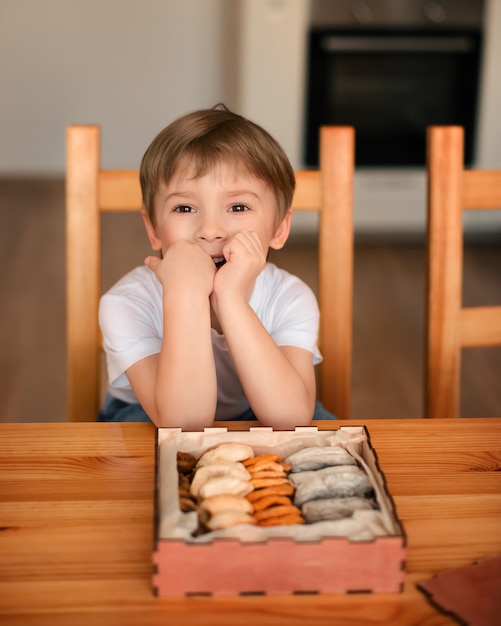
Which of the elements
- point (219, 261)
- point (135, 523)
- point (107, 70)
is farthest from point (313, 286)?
point (135, 523)

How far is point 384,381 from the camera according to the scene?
294cm

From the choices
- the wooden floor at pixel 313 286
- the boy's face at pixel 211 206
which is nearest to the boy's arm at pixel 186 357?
the boy's face at pixel 211 206

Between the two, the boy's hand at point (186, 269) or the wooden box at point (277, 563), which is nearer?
the wooden box at point (277, 563)

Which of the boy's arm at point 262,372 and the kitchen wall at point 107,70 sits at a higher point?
the kitchen wall at point 107,70

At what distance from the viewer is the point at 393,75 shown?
4.14 metres

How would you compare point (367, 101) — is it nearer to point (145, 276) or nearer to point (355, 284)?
point (355, 284)

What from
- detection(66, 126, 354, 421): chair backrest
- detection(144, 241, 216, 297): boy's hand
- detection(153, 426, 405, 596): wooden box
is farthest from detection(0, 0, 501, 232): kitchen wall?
detection(153, 426, 405, 596): wooden box

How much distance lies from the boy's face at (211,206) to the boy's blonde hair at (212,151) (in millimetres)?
11

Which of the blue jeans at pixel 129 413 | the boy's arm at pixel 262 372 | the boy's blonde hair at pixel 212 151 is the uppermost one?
the boy's blonde hair at pixel 212 151

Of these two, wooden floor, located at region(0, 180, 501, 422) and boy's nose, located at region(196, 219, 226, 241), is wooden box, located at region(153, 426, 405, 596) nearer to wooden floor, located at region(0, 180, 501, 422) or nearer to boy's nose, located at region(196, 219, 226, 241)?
boy's nose, located at region(196, 219, 226, 241)

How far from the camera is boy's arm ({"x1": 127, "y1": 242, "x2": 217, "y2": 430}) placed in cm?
100

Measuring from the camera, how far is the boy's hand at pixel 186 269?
1.02m

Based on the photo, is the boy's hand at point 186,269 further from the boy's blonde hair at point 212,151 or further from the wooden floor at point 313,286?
the wooden floor at point 313,286

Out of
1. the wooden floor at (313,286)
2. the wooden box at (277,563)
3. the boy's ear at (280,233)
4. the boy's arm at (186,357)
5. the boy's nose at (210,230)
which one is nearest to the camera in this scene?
the wooden box at (277,563)
